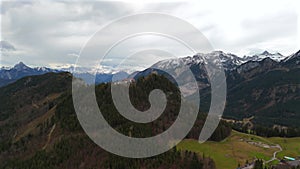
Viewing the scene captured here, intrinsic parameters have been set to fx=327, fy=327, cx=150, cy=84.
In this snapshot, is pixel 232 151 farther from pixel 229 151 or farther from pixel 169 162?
pixel 169 162

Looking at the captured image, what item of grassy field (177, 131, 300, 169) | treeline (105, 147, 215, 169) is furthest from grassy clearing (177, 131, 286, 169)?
treeline (105, 147, 215, 169)

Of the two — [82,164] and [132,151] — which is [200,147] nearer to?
[132,151]

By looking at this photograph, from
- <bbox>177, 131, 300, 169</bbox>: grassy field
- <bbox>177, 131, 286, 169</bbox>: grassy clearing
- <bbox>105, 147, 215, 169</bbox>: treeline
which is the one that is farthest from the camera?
<bbox>177, 131, 300, 169</bbox>: grassy field

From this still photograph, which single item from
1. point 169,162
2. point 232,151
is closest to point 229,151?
point 232,151

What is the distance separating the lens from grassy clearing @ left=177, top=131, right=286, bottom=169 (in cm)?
16275

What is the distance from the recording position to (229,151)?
588 ft

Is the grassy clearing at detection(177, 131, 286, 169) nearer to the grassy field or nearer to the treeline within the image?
the grassy field

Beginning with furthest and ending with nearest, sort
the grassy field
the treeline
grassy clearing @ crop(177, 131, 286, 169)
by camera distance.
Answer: the grassy field < grassy clearing @ crop(177, 131, 286, 169) < the treeline

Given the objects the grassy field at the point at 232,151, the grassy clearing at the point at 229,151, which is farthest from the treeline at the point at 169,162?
the grassy clearing at the point at 229,151

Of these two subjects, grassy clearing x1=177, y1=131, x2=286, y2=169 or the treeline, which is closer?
the treeline

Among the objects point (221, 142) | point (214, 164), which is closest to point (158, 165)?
point (214, 164)

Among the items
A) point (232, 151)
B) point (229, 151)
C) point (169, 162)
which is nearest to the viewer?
point (169, 162)

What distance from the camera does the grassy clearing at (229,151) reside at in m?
163

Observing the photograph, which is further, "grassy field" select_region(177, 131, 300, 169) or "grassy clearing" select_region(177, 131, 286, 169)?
"grassy field" select_region(177, 131, 300, 169)
